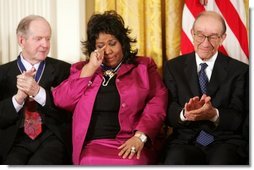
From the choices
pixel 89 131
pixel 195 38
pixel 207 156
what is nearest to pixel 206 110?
pixel 207 156

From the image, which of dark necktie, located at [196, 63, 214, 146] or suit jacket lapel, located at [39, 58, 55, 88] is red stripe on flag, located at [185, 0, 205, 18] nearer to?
dark necktie, located at [196, 63, 214, 146]

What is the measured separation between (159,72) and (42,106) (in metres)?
0.59

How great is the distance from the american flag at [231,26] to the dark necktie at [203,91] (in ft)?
0.44

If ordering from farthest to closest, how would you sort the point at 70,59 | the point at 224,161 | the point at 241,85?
the point at 70,59 → the point at 241,85 → the point at 224,161

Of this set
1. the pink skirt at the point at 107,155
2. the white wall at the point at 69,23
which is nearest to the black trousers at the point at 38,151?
A: the pink skirt at the point at 107,155

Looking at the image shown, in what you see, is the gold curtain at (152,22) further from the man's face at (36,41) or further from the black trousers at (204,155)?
the black trousers at (204,155)

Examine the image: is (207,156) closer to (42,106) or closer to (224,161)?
(224,161)

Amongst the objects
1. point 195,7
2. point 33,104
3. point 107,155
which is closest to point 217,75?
point 195,7

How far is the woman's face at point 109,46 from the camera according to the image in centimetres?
203

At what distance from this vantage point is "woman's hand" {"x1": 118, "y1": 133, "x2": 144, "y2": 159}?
6.27 feet

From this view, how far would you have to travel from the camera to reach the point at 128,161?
1.90 meters

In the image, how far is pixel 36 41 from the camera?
206 centimetres

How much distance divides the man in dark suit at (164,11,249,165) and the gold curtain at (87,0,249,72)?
0.44 ft

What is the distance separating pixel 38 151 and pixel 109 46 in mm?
553
